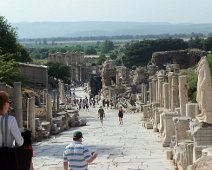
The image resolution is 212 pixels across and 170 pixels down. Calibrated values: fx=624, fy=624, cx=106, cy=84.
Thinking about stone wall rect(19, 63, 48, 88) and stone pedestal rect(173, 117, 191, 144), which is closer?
stone pedestal rect(173, 117, 191, 144)

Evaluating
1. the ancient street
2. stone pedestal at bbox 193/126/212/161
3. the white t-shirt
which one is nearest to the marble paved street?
the ancient street

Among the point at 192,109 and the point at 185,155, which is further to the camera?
the point at 192,109

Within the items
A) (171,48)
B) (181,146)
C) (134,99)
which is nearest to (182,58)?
(171,48)

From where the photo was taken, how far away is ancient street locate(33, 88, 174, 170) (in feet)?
58.0

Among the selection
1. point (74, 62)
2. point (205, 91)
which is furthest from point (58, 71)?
point (205, 91)

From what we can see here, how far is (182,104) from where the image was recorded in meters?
25.3

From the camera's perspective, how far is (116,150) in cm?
2116

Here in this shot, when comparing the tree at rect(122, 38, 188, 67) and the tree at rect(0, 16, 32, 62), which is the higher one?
the tree at rect(0, 16, 32, 62)

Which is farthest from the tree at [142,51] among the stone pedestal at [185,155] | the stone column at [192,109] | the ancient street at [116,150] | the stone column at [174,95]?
the stone pedestal at [185,155]

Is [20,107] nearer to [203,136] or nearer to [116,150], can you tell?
[116,150]

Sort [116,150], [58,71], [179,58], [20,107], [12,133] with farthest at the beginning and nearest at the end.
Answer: [179,58] → [58,71] → [20,107] → [116,150] → [12,133]

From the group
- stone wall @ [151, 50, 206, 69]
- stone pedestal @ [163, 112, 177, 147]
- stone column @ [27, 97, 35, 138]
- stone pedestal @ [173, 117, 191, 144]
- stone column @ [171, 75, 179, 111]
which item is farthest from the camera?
stone wall @ [151, 50, 206, 69]

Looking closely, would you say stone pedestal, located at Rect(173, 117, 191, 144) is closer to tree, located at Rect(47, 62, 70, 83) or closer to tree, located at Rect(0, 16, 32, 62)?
tree, located at Rect(0, 16, 32, 62)

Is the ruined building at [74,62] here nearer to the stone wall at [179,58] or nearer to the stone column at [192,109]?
the stone wall at [179,58]
